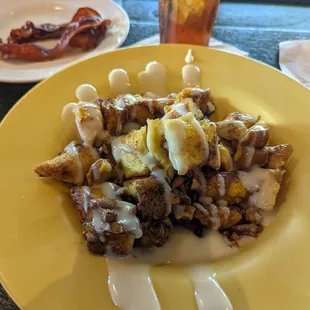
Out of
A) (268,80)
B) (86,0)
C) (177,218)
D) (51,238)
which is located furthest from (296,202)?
(86,0)

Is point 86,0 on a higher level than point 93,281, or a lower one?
higher

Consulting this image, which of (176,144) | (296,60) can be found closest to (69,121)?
(176,144)

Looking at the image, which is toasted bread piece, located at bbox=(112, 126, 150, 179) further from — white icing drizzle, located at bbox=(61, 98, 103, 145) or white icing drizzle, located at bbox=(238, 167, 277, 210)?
white icing drizzle, located at bbox=(238, 167, 277, 210)

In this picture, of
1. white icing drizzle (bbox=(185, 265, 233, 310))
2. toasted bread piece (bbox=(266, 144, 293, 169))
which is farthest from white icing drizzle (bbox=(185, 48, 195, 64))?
white icing drizzle (bbox=(185, 265, 233, 310))

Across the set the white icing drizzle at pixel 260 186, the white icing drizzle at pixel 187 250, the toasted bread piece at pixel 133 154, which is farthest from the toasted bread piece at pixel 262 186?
the toasted bread piece at pixel 133 154

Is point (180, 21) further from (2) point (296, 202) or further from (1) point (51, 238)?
(1) point (51, 238)

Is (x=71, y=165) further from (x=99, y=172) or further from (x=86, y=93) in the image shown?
(x=86, y=93)

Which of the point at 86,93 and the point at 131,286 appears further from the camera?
the point at 86,93
